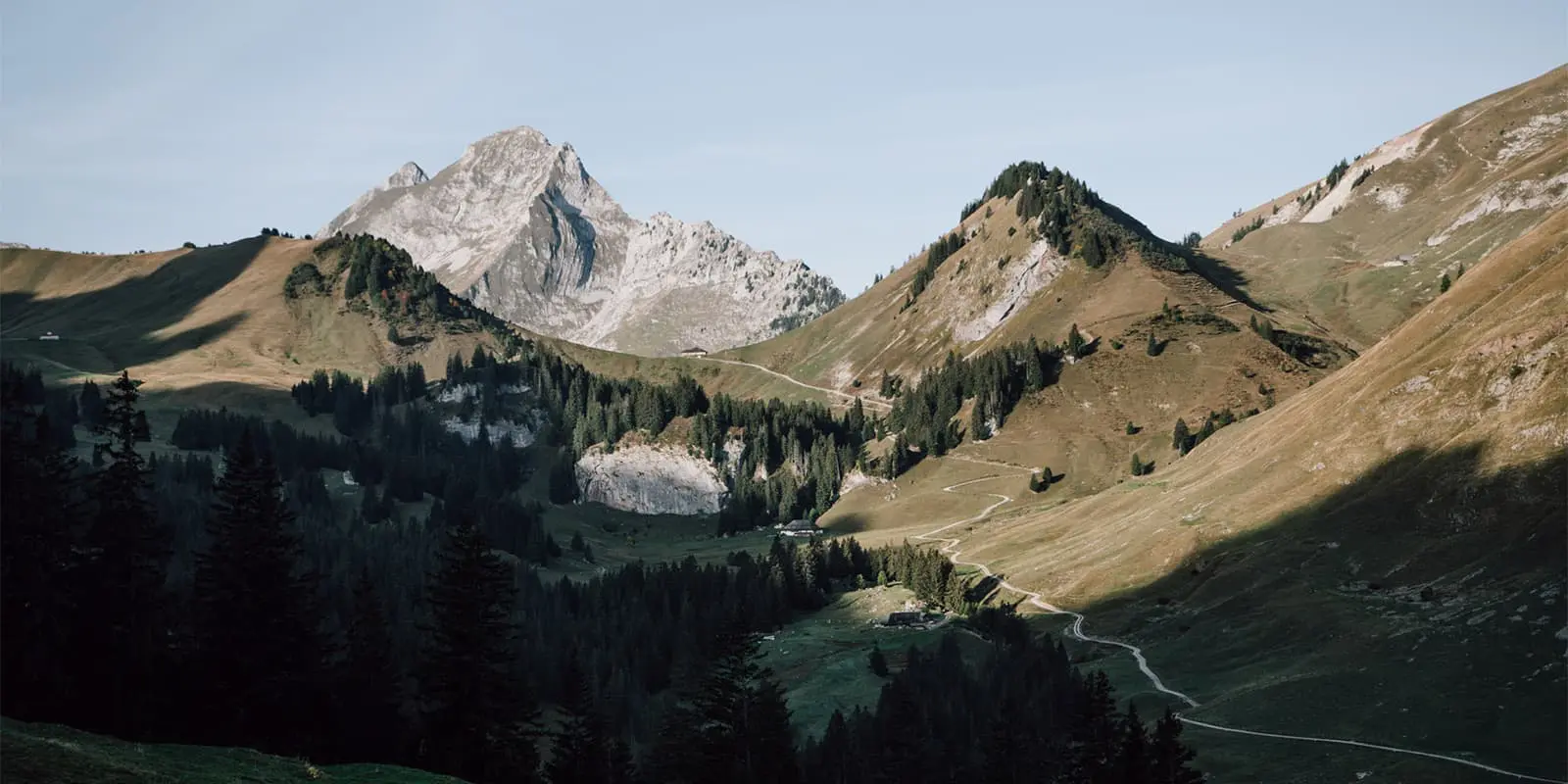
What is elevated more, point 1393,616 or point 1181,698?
point 1393,616

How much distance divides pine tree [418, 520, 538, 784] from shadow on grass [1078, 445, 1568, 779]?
54560mm

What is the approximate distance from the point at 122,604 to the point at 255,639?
7.18 m

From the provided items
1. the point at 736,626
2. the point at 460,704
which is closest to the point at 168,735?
the point at 460,704

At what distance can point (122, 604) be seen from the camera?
63.8 metres

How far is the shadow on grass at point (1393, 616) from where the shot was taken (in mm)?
85438

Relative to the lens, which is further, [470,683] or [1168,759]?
[1168,759]

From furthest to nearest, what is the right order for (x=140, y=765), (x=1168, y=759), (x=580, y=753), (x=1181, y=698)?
1. (x=1181, y=698)
2. (x=580, y=753)
3. (x=1168, y=759)
4. (x=140, y=765)

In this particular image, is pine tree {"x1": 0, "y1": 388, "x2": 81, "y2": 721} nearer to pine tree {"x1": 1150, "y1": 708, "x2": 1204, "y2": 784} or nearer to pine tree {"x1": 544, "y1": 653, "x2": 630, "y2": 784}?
pine tree {"x1": 544, "y1": 653, "x2": 630, "y2": 784}

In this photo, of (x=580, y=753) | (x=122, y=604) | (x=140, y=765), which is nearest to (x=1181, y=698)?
(x=580, y=753)

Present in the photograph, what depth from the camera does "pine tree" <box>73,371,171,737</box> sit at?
59906mm

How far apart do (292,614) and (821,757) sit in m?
50.7

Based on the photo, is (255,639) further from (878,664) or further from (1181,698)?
(878,664)

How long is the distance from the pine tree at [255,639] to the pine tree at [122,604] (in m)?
2.56

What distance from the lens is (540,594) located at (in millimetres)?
196250
